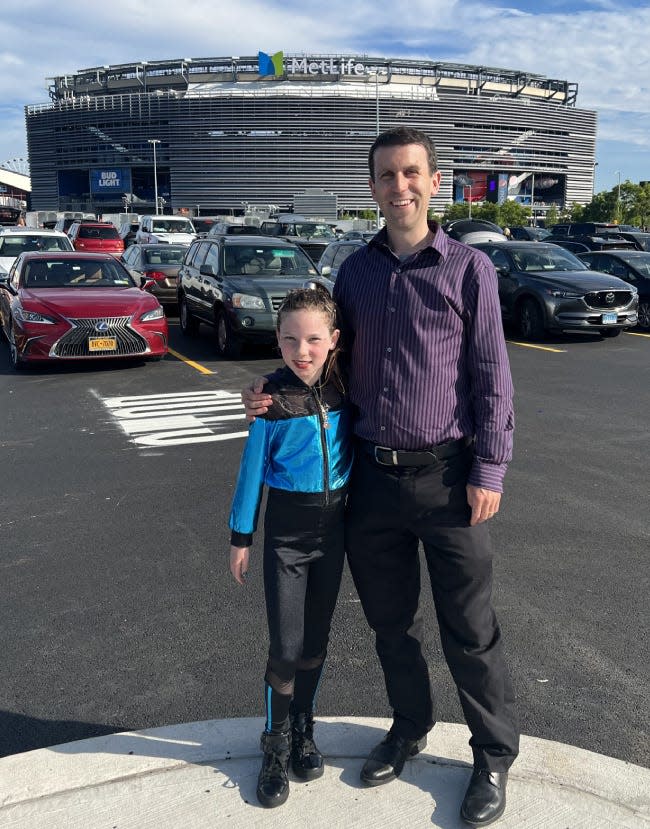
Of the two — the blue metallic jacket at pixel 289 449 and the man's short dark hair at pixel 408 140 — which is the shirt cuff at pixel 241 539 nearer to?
the blue metallic jacket at pixel 289 449

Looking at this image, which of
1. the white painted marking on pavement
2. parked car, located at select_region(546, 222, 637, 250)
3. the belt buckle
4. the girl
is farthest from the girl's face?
parked car, located at select_region(546, 222, 637, 250)

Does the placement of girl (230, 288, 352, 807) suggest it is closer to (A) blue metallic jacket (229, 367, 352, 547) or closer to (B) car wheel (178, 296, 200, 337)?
(A) blue metallic jacket (229, 367, 352, 547)

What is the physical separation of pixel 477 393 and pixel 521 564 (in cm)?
225

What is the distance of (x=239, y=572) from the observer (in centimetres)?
268

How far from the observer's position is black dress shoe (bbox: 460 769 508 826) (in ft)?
7.95

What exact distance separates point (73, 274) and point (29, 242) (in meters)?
7.31

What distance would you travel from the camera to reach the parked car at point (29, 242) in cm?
1805

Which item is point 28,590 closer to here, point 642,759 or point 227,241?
point 642,759

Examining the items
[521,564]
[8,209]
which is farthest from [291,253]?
[8,209]

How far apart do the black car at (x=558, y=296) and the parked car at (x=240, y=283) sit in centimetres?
372

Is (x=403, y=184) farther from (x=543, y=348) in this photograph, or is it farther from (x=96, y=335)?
(x=543, y=348)

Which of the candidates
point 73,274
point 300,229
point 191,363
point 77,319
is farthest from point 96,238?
point 77,319

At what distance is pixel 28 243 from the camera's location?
18344mm

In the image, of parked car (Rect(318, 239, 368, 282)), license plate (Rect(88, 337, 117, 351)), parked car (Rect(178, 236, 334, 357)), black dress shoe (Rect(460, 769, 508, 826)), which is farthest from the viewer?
parked car (Rect(318, 239, 368, 282))
